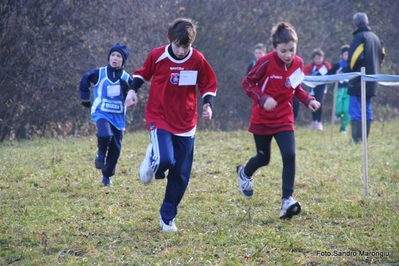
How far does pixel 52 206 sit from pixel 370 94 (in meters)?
6.22

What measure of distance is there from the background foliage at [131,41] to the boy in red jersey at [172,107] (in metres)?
7.58

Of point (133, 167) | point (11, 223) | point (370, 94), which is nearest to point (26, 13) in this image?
point (133, 167)

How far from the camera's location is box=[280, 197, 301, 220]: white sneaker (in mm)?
6355

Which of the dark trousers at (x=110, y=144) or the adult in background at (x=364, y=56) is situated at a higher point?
the adult in background at (x=364, y=56)

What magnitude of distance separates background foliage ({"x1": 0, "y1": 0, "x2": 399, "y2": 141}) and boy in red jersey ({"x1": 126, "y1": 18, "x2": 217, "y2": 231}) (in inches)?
299

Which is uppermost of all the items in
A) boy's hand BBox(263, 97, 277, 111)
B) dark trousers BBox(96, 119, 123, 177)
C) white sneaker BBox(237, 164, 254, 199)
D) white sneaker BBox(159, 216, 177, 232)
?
boy's hand BBox(263, 97, 277, 111)

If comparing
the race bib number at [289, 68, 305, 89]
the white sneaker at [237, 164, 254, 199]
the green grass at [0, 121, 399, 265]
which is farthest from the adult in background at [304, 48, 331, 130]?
the race bib number at [289, 68, 305, 89]

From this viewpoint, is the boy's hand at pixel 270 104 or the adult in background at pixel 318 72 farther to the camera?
the adult in background at pixel 318 72

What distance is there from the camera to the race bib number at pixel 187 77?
19.7ft

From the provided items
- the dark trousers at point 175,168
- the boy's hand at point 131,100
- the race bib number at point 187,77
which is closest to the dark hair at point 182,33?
the race bib number at point 187,77

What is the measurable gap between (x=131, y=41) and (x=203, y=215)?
9.48 metres

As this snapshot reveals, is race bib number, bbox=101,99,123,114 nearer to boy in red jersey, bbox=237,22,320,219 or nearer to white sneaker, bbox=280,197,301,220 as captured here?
boy in red jersey, bbox=237,22,320,219

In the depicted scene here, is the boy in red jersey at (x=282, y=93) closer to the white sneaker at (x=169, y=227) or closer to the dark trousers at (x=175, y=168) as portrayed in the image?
the dark trousers at (x=175, y=168)

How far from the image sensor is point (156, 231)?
20.0ft
